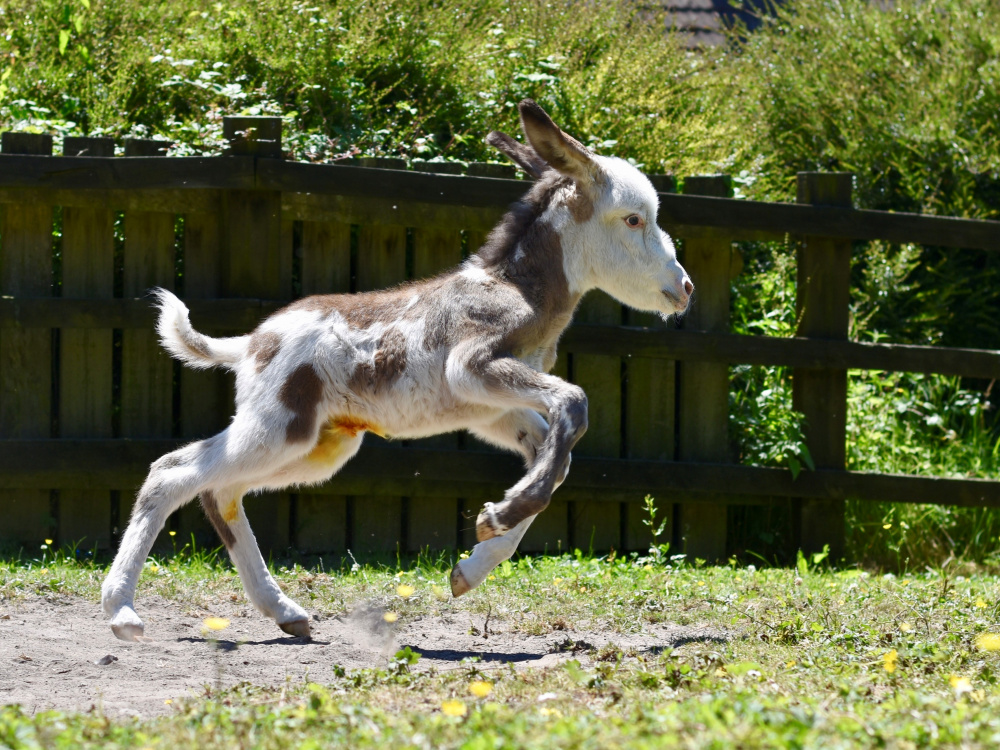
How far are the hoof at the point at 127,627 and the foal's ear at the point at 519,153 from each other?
260 centimetres

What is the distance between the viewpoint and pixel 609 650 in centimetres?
417

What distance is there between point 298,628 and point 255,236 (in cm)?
228

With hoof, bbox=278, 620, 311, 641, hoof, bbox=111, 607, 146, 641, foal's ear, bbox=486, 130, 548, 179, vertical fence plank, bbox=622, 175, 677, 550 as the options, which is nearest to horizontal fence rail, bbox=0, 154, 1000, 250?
vertical fence plank, bbox=622, 175, 677, 550

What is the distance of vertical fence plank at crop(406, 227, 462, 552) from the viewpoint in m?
6.40

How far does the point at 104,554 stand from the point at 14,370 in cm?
108

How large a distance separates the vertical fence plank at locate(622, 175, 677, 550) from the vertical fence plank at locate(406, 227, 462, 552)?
104 cm

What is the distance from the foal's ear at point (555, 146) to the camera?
4715mm

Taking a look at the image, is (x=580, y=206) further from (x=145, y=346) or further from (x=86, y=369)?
(x=86, y=369)

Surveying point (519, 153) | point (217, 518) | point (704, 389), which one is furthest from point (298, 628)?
point (704, 389)

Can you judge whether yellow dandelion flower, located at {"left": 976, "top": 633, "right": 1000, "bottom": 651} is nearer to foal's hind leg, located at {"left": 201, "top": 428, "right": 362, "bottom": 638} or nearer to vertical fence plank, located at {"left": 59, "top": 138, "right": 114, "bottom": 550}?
foal's hind leg, located at {"left": 201, "top": 428, "right": 362, "bottom": 638}

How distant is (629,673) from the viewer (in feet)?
12.2

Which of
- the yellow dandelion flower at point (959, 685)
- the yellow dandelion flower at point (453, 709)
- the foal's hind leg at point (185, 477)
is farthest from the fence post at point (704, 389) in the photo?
the yellow dandelion flower at point (453, 709)

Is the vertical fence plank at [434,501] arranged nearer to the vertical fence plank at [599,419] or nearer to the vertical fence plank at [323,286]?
the vertical fence plank at [323,286]

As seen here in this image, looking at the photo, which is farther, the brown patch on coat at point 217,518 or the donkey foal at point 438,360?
the brown patch on coat at point 217,518
